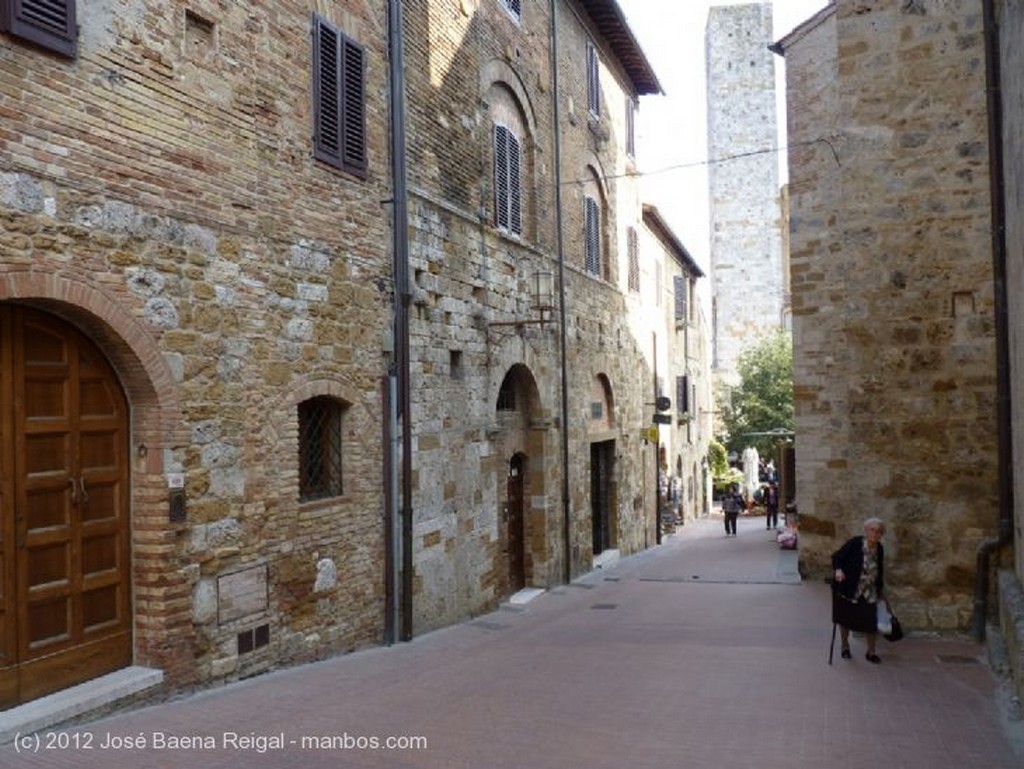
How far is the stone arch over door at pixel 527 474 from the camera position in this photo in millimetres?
13844

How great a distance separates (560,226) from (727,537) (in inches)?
462

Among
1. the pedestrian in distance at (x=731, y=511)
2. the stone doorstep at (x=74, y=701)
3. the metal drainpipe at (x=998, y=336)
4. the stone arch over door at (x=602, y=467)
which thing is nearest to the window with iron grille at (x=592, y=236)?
the stone arch over door at (x=602, y=467)

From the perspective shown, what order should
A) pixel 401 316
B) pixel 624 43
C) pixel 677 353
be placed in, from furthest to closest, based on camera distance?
1. pixel 677 353
2. pixel 624 43
3. pixel 401 316

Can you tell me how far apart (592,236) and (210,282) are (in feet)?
37.4

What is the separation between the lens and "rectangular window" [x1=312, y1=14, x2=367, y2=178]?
8.50 m

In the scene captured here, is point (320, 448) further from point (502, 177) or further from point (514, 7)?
point (514, 7)

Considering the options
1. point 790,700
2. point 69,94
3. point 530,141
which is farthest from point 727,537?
point 69,94

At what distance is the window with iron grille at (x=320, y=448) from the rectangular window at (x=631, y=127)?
44.8ft

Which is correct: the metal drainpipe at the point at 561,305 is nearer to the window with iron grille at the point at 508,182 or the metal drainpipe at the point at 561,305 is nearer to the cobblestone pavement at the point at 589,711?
the window with iron grille at the point at 508,182

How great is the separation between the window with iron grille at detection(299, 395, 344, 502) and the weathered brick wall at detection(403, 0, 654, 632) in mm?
1284

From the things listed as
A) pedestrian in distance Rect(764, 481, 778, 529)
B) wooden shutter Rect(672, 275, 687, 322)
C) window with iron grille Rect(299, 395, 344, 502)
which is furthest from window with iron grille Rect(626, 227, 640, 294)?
window with iron grille Rect(299, 395, 344, 502)

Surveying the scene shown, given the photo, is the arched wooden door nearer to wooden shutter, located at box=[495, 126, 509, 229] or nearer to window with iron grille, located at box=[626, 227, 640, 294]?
wooden shutter, located at box=[495, 126, 509, 229]

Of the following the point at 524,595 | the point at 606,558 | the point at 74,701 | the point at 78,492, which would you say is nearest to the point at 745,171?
the point at 606,558

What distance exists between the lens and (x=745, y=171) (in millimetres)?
40469
